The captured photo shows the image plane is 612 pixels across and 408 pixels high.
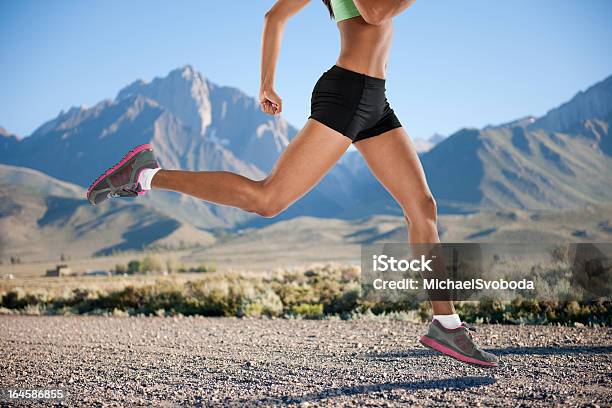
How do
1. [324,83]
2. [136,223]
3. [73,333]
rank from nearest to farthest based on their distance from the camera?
[324,83], [73,333], [136,223]

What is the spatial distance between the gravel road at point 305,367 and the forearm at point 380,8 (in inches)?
91.1

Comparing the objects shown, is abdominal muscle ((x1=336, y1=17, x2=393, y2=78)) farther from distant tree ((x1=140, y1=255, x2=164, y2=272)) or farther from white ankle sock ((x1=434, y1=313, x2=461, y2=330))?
distant tree ((x1=140, y1=255, x2=164, y2=272))

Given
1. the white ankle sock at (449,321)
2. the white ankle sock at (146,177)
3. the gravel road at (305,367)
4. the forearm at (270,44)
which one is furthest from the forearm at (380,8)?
the gravel road at (305,367)

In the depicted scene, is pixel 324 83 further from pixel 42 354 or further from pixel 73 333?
pixel 73 333

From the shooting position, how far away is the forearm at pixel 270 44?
4.80 meters

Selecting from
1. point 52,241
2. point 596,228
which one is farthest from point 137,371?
point 52,241

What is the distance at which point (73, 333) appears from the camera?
8562 millimetres

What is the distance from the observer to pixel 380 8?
3.98m

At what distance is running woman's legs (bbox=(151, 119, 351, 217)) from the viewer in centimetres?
423

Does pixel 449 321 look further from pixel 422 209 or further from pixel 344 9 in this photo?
pixel 344 9

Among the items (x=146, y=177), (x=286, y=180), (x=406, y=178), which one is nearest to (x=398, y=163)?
(x=406, y=178)

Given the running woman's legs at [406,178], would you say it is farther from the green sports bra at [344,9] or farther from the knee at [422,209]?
the green sports bra at [344,9]

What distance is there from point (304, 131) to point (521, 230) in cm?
12194

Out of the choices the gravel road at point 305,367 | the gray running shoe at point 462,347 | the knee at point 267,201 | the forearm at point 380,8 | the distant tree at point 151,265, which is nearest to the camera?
the forearm at point 380,8
